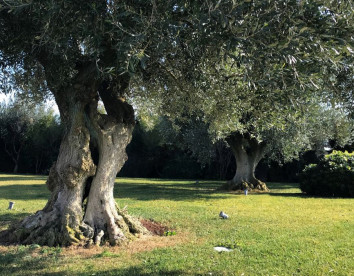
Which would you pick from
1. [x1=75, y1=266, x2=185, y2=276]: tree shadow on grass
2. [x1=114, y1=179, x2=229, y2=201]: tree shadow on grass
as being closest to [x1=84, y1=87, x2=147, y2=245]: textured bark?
[x1=75, y1=266, x2=185, y2=276]: tree shadow on grass

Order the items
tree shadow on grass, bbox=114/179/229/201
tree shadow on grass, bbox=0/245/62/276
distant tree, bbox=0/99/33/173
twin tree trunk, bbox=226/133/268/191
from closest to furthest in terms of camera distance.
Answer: tree shadow on grass, bbox=0/245/62/276 < tree shadow on grass, bbox=114/179/229/201 < twin tree trunk, bbox=226/133/268/191 < distant tree, bbox=0/99/33/173

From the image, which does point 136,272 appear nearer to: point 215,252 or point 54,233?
point 215,252

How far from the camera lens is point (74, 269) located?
209 inches

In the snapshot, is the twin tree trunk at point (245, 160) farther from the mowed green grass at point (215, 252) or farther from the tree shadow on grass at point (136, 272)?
the tree shadow on grass at point (136, 272)

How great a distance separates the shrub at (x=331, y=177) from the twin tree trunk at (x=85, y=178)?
12.2 meters

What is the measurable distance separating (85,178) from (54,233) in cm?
117

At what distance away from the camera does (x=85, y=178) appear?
7.16 m

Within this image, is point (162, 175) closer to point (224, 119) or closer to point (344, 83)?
point (224, 119)

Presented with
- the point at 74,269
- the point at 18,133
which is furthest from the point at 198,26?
the point at 18,133

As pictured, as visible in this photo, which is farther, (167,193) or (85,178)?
(167,193)

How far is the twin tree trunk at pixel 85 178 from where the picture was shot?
270 inches

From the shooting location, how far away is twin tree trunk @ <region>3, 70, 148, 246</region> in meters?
6.86

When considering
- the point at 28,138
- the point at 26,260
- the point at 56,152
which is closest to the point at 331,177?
the point at 26,260

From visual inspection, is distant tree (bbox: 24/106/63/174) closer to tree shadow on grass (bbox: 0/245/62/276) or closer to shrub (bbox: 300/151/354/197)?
shrub (bbox: 300/151/354/197)
